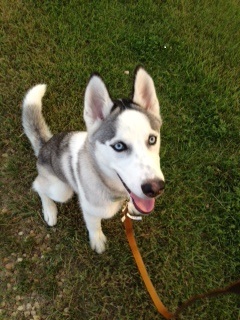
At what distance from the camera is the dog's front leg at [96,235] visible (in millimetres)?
3136

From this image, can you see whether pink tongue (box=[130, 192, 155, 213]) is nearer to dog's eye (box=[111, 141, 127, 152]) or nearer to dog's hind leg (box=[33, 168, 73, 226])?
dog's eye (box=[111, 141, 127, 152])

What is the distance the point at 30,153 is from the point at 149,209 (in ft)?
6.67

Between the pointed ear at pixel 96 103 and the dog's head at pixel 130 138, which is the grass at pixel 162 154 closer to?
the dog's head at pixel 130 138

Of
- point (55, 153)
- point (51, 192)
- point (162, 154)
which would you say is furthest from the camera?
point (162, 154)

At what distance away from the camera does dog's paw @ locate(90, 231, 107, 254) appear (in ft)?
11.0

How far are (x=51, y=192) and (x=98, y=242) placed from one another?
0.72 m

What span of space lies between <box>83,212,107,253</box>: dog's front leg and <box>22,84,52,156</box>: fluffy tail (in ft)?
3.26

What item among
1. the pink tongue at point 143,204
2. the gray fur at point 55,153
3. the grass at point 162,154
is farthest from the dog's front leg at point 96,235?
the pink tongue at point 143,204

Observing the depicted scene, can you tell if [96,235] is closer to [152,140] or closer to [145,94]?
[152,140]

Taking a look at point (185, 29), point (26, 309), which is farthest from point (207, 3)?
point (26, 309)

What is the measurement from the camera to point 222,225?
11.9ft

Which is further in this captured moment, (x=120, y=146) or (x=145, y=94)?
(x=145, y=94)

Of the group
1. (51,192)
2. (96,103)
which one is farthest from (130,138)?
(51,192)

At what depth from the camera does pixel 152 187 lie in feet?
6.77
